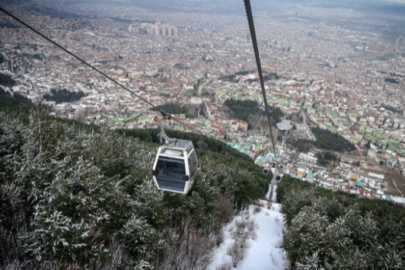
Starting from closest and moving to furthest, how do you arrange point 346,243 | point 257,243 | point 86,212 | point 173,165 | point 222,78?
point 173,165 → point 86,212 → point 346,243 → point 257,243 → point 222,78

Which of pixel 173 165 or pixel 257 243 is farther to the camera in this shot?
pixel 257 243

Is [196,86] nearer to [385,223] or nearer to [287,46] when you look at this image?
[385,223]

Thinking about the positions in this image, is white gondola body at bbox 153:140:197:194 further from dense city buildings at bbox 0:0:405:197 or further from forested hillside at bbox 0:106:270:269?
dense city buildings at bbox 0:0:405:197

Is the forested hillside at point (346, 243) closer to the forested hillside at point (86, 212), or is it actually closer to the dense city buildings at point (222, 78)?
the forested hillside at point (86, 212)

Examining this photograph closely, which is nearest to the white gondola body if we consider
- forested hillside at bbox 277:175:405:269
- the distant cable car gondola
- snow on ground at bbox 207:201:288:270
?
the distant cable car gondola

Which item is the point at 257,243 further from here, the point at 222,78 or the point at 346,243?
the point at 222,78

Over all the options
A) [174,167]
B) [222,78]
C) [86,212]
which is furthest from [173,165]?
[222,78]
